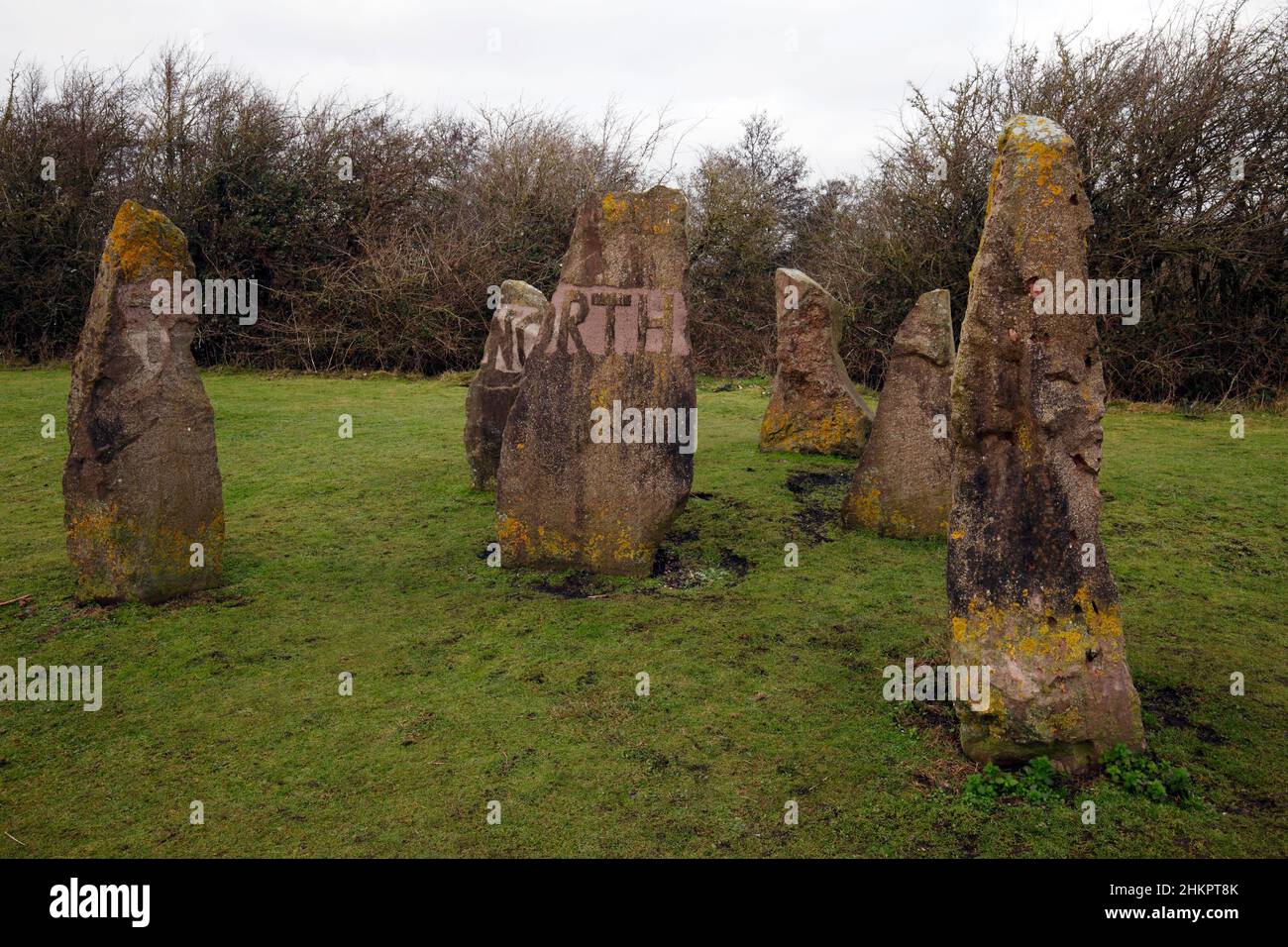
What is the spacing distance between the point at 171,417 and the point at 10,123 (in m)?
14.9

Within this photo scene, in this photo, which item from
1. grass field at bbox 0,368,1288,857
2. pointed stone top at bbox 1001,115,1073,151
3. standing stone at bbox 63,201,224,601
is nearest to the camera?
grass field at bbox 0,368,1288,857

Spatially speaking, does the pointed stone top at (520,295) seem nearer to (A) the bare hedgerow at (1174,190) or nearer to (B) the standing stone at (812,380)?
(B) the standing stone at (812,380)

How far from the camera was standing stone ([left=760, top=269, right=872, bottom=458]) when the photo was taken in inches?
370

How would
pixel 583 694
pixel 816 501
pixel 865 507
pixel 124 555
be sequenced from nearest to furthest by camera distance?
1. pixel 583 694
2. pixel 124 555
3. pixel 865 507
4. pixel 816 501

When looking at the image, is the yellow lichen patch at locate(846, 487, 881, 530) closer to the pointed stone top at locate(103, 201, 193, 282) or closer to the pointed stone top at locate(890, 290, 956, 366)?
the pointed stone top at locate(890, 290, 956, 366)

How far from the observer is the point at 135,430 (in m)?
5.23

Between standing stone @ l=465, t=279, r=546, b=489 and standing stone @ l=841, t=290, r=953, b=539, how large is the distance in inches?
121

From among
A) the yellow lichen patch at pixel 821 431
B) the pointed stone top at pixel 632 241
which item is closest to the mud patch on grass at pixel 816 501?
the yellow lichen patch at pixel 821 431

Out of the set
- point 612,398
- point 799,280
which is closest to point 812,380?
point 799,280

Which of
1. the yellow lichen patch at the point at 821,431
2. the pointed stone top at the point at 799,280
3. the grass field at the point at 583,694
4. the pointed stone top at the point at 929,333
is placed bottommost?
the grass field at the point at 583,694

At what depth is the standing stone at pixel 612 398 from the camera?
6.00m

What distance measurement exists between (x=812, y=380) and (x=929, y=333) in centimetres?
262

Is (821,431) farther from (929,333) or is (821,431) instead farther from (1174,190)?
Answer: (1174,190)

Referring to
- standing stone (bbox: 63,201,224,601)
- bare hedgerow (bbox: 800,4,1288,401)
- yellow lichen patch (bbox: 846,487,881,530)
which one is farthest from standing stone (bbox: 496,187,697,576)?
bare hedgerow (bbox: 800,4,1288,401)
